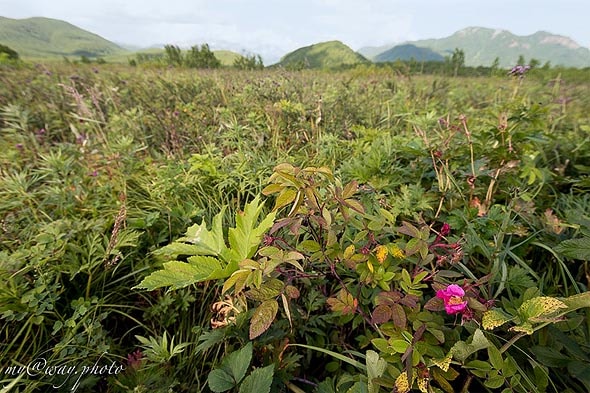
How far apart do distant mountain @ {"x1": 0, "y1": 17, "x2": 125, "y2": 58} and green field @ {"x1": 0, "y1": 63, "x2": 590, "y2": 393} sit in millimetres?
178351

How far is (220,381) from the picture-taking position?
2.96 feet

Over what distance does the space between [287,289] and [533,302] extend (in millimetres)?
608

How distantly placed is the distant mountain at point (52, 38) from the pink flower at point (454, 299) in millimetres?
180021

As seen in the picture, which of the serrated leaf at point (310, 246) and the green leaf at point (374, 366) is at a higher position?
the serrated leaf at point (310, 246)

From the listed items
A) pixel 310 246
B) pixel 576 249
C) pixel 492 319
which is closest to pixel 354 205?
pixel 310 246

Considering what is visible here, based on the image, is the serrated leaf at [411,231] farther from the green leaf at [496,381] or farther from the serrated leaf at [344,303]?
the green leaf at [496,381]

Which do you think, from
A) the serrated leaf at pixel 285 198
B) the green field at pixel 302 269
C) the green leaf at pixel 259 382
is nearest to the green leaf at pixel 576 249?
the green field at pixel 302 269

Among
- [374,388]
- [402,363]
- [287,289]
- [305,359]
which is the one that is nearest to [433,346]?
[402,363]

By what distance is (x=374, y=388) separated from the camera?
2.60 ft

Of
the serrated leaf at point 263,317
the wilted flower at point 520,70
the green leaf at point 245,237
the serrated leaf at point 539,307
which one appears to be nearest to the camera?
the serrated leaf at point 539,307

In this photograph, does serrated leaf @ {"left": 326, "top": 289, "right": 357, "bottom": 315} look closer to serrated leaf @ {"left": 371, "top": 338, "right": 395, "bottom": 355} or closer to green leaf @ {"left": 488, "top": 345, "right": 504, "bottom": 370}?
serrated leaf @ {"left": 371, "top": 338, "right": 395, "bottom": 355}

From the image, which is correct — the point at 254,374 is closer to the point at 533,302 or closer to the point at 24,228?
the point at 533,302

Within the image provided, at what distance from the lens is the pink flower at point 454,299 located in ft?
2.45

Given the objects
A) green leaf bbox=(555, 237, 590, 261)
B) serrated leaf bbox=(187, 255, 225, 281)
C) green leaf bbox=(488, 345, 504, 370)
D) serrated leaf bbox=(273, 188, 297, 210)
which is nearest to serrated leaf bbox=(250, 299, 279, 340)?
serrated leaf bbox=(187, 255, 225, 281)
